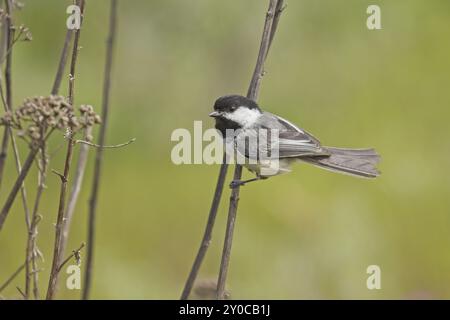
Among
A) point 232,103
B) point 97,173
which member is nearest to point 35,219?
point 97,173

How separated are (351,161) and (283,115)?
189 centimetres

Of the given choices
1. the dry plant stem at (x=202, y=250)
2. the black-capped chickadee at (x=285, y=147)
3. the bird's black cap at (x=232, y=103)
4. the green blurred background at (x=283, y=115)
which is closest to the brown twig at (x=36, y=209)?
the dry plant stem at (x=202, y=250)

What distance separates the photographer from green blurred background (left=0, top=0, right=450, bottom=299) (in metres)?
4.51

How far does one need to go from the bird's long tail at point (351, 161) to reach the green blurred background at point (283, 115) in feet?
3.25

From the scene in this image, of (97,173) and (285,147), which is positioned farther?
(285,147)

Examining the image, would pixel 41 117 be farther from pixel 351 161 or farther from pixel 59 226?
pixel 351 161

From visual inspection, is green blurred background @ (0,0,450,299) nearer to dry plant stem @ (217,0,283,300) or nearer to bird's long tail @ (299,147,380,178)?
bird's long tail @ (299,147,380,178)

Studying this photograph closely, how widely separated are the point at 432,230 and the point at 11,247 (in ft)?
8.37

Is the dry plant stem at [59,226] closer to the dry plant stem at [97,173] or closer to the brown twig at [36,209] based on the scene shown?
the brown twig at [36,209]

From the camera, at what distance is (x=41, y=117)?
210 centimetres

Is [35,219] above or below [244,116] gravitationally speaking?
below

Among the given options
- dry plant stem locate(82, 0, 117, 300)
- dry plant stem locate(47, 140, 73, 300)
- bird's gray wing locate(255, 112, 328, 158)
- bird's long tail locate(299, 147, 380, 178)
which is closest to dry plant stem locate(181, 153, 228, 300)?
dry plant stem locate(82, 0, 117, 300)

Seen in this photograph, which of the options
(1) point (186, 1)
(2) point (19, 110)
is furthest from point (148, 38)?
(2) point (19, 110)

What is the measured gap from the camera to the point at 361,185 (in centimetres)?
494
